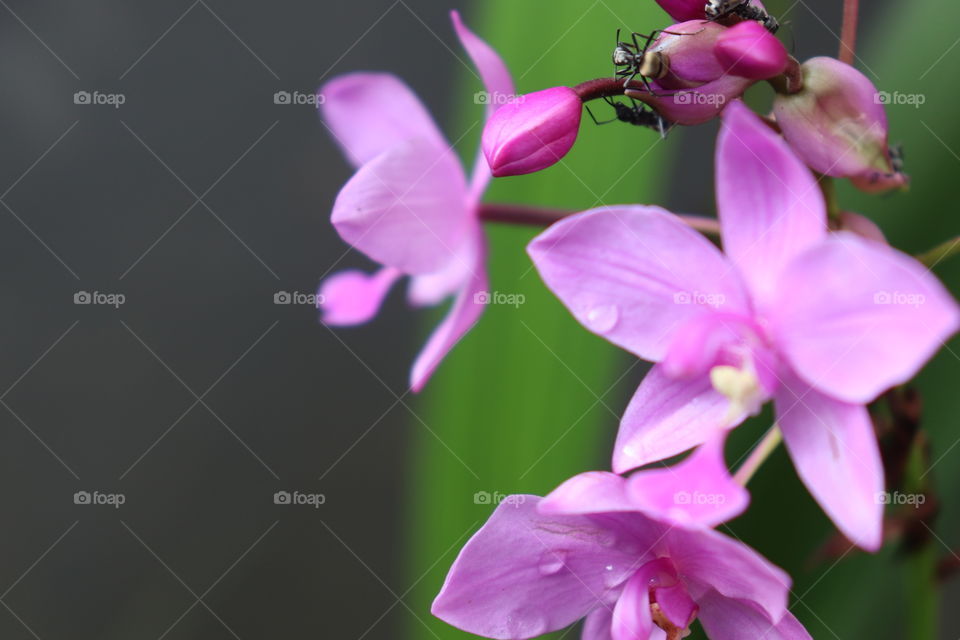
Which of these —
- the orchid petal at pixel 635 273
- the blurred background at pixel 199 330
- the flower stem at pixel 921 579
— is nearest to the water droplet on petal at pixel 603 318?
the orchid petal at pixel 635 273

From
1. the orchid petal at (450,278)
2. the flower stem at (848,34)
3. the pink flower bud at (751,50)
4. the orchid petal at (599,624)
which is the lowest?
the orchid petal at (599,624)

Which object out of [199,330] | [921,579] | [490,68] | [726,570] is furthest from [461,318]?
[199,330]

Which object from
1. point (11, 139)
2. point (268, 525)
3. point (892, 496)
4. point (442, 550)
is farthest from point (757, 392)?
point (11, 139)

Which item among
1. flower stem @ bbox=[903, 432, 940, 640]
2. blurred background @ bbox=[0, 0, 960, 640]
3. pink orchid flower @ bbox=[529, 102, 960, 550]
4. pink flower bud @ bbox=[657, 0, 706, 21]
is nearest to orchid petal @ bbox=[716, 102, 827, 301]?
pink orchid flower @ bbox=[529, 102, 960, 550]

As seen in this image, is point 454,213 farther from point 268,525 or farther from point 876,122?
point 268,525

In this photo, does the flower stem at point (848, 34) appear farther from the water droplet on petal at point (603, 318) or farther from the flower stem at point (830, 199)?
the water droplet on petal at point (603, 318)

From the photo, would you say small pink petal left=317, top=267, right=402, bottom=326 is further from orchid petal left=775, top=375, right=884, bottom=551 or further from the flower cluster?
orchid petal left=775, top=375, right=884, bottom=551
